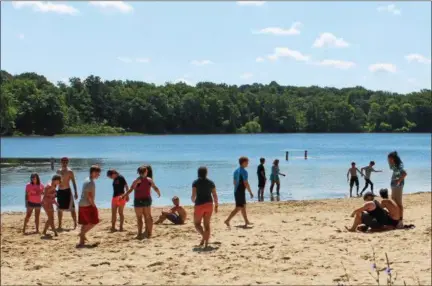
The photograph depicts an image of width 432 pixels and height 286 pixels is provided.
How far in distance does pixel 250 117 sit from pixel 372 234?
147051mm

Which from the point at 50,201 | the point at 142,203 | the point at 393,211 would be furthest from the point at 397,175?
the point at 50,201

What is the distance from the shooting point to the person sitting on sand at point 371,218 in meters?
12.3

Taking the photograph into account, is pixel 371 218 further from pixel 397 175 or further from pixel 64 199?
pixel 64 199

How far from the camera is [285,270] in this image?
9375mm

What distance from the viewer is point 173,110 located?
478ft

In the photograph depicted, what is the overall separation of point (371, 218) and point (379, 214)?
8.2 inches

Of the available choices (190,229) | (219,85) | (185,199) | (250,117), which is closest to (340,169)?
(185,199)

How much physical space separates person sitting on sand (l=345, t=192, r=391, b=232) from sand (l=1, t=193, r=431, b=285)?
350 mm

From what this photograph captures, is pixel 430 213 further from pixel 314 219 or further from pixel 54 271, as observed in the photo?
pixel 54 271

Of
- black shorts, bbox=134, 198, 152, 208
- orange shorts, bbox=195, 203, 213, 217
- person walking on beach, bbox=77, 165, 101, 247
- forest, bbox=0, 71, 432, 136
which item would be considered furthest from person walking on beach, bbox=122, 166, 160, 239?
forest, bbox=0, 71, 432, 136

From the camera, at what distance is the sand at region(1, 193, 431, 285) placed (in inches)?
359

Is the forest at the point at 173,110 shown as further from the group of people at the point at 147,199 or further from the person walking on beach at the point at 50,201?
the person walking on beach at the point at 50,201

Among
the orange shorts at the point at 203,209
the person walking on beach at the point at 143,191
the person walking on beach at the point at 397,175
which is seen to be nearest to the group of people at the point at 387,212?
the person walking on beach at the point at 397,175

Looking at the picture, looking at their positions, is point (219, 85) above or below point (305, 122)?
above
